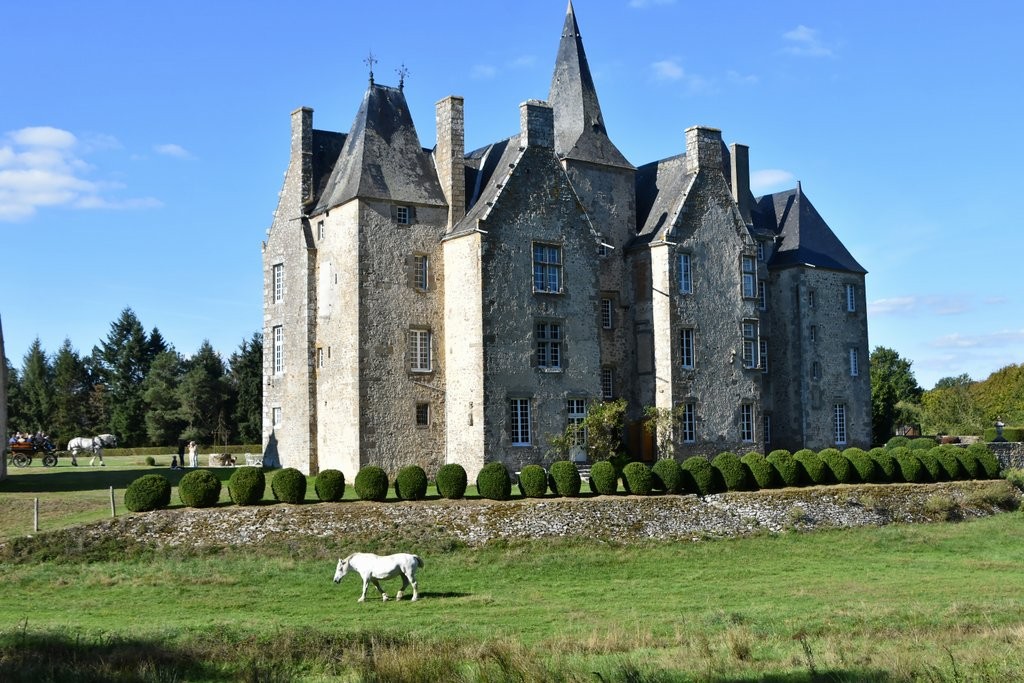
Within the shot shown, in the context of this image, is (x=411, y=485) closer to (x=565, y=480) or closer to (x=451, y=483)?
(x=451, y=483)

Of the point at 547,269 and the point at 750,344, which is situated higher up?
the point at 547,269

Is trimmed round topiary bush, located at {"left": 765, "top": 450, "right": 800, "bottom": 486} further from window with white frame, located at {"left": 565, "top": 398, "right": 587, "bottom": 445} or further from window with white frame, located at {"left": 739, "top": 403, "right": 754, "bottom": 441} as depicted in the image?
window with white frame, located at {"left": 739, "top": 403, "right": 754, "bottom": 441}

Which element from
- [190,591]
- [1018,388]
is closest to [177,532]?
[190,591]

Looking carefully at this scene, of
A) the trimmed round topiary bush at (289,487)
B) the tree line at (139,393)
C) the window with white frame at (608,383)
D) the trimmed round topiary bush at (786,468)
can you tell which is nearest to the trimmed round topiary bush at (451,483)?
the trimmed round topiary bush at (289,487)

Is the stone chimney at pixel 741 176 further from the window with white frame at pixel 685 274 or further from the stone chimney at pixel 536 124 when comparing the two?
the stone chimney at pixel 536 124

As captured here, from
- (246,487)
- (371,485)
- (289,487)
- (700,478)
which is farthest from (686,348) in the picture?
(246,487)

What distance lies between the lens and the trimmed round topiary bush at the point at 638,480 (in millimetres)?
32688

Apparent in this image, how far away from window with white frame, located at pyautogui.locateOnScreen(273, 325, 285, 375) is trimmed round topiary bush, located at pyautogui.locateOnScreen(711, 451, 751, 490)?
56.2 feet

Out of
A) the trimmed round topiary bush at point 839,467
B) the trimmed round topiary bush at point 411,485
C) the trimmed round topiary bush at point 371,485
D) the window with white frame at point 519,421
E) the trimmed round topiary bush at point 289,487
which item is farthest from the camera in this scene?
the window with white frame at point 519,421

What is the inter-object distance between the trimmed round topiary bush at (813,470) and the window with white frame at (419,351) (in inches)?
521

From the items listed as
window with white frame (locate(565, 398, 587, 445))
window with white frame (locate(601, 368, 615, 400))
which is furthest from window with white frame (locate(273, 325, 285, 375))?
window with white frame (locate(601, 368, 615, 400))

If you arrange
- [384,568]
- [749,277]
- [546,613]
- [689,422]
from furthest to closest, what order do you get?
[749,277] < [689,422] < [384,568] < [546,613]

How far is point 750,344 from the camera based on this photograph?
44125mm

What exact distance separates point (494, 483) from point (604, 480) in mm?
3544
